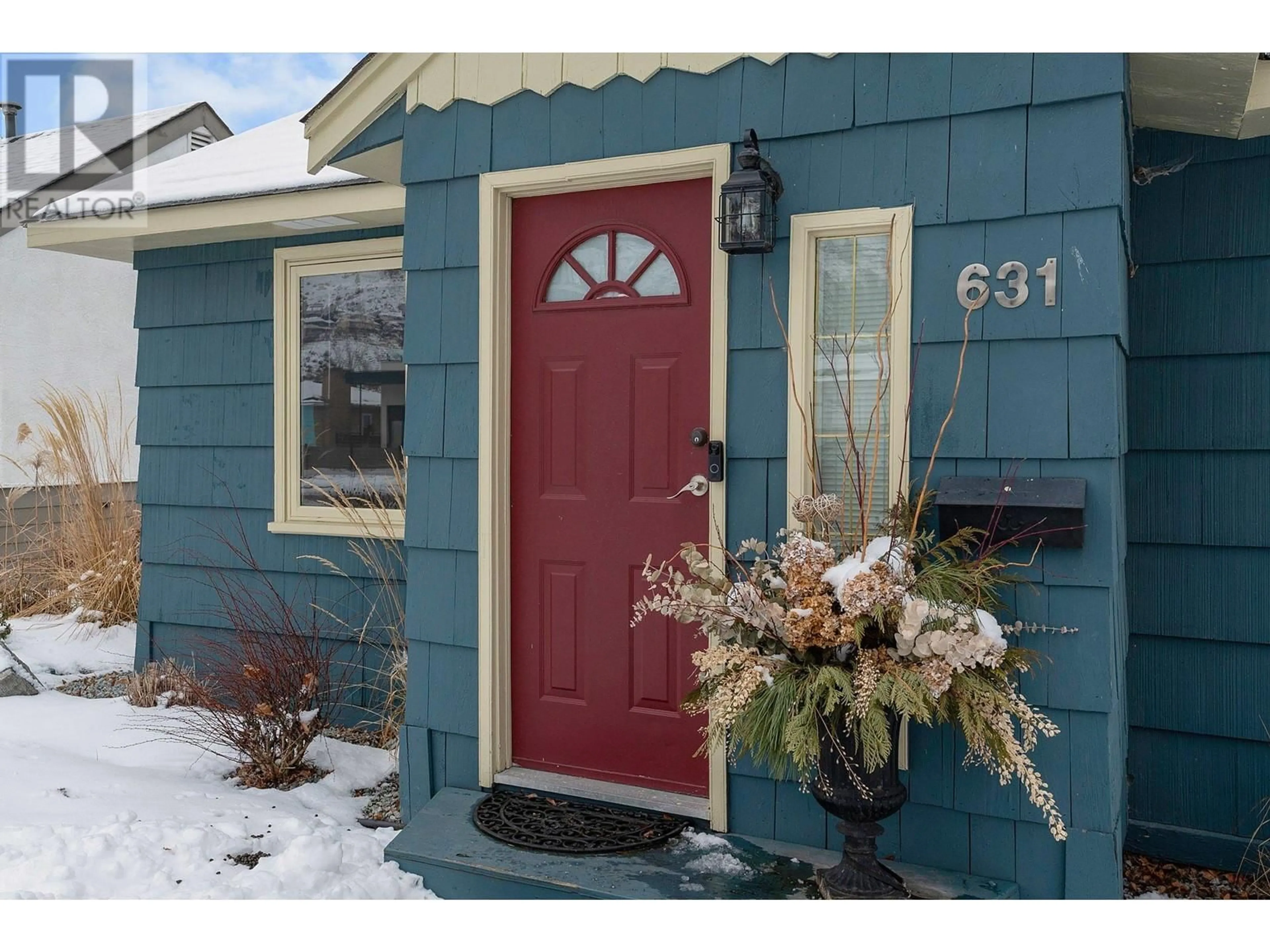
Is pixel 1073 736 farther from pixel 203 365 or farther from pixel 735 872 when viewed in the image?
pixel 203 365

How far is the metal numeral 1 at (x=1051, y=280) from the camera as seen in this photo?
2.56 meters

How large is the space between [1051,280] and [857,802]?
1425 millimetres

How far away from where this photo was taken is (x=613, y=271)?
3.15 meters

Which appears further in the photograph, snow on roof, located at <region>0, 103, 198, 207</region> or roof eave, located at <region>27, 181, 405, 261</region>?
snow on roof, located at <region>0, 103, 198, 207</region>

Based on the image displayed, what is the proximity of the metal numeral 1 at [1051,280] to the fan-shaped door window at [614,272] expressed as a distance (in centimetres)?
102

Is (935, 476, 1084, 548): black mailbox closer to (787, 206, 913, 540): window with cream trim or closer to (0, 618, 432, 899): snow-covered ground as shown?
(787, 206, 913, 540): window with cream trim

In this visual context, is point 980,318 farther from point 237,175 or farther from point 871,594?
point 237,175

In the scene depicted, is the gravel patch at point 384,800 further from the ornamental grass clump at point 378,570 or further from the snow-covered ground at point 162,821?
the ornamental grass clump at point 378,570

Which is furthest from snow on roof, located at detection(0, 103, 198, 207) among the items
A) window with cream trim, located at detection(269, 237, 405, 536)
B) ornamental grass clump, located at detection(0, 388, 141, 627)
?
window with cream trim, located at detection(269, 237, 405, 536)

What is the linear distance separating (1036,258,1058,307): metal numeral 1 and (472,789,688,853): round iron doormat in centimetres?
181

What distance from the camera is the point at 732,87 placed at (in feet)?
9.57

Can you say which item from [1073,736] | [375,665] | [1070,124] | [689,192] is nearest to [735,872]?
[1073,736]

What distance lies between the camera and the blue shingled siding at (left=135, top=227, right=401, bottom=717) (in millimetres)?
4895

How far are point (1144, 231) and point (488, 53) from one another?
7.52 feet
